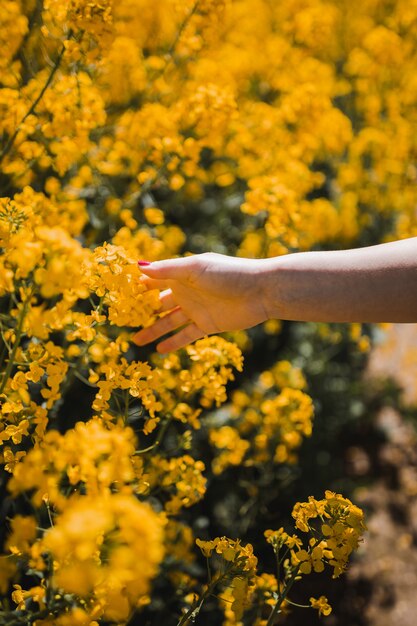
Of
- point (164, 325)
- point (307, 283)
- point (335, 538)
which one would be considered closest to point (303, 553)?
point (335, 538)

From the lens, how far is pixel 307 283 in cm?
190

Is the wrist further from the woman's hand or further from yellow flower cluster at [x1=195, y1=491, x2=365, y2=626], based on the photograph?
yellow flower cluster at [x1=195, y1=491, x2=365, y2=626]

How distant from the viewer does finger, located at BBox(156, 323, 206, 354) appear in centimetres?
216

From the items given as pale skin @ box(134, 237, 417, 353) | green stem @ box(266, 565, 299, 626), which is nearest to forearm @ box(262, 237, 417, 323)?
pale skin @ box(134, 237, 417, 353)

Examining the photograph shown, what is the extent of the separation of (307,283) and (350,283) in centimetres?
15

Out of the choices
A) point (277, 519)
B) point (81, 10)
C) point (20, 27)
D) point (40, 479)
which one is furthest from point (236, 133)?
point (40, 479)

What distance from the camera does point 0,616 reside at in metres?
1.39

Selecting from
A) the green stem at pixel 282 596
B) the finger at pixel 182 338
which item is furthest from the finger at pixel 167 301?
the green stem at pixel 282 596

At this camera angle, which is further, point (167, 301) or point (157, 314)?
point (167, 301)

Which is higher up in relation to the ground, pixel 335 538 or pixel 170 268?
pixel 170 268

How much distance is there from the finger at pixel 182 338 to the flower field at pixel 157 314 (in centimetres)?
6

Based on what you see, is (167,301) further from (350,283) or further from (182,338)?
(350,283)

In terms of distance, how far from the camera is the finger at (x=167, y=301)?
216 centimetres

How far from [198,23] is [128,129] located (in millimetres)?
740
